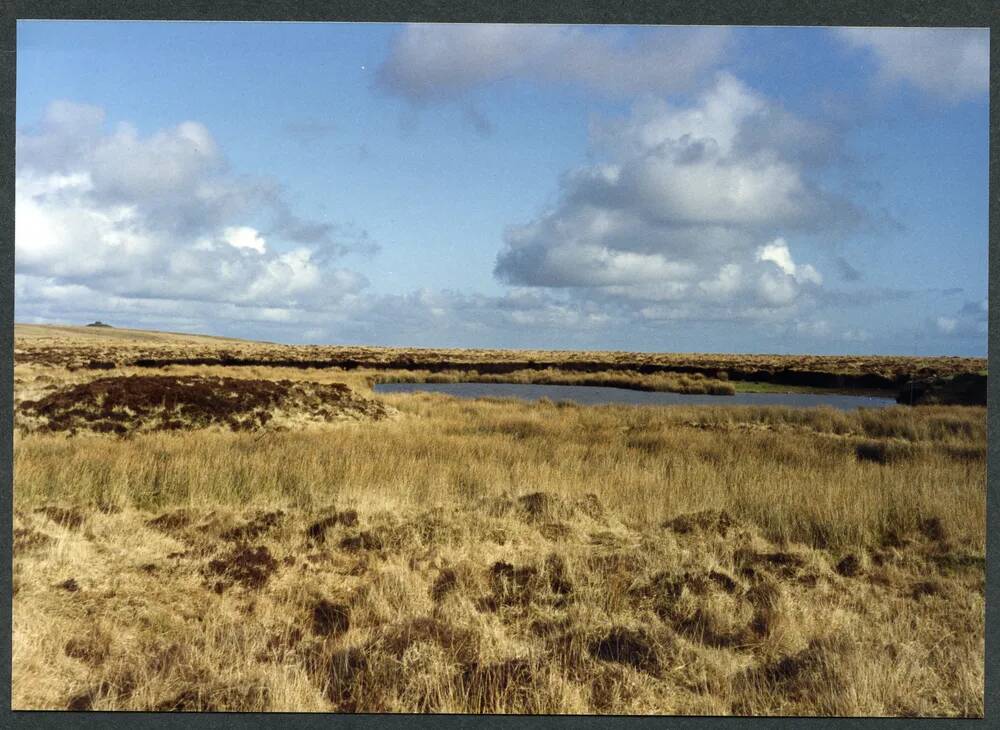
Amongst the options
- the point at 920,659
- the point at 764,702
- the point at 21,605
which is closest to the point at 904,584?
the point at 920,659

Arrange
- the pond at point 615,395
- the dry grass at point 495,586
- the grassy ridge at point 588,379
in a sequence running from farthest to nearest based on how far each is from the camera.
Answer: the grassy ridge at point 588,379 < the pond at point 615,395 < the dry grass at point 495,586

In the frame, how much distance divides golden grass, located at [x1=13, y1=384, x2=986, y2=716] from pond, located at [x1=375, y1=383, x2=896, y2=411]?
67.3ft

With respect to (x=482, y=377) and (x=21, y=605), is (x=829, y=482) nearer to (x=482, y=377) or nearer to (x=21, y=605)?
(x=21, y=605)

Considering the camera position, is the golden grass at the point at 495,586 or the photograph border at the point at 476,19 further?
the golden grass at the point at 495,586

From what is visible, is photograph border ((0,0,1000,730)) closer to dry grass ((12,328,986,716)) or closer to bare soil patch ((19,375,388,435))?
dry grass ((12,328,986,716))

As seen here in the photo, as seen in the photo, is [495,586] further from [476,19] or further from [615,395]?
[615,395]

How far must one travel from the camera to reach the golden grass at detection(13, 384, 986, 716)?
5.19 m

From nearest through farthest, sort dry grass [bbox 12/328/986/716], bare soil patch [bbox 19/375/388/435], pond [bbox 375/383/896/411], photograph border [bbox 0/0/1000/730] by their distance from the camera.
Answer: photograph border [bbox 0/0/1000/730], dry grass [bbox 12/328/986/716], bare soil patch [bbox 19/375/388/435], pond [bbox 375/383/896/411]

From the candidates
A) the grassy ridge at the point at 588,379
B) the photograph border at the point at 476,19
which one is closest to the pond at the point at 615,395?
the grassy ridge at the point at 588,379

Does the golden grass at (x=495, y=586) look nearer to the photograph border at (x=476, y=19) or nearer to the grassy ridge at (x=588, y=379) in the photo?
the photograph border at (x=476, y=19)

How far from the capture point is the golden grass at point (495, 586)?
5.19 meters

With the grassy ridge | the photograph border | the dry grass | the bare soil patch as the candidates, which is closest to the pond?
the grassy ridge

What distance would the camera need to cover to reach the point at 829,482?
1082 centimetres

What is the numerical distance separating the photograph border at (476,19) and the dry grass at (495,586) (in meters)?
0.42
